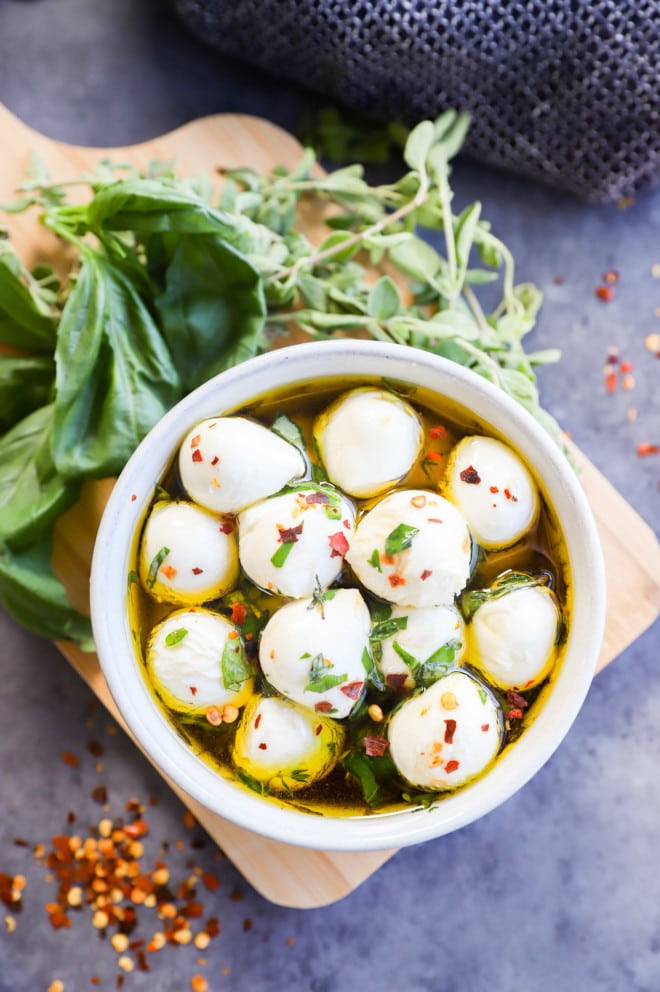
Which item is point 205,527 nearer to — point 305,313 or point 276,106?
point 305,313

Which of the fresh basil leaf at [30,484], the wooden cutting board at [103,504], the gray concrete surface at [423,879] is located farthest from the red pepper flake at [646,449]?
the fresh basil leaf at [30,484]

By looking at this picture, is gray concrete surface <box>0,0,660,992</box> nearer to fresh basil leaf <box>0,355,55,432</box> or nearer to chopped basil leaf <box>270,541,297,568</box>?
fresh basil leaf <box>0,355,55,432</box>

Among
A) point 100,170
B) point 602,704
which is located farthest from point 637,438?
point 100,170

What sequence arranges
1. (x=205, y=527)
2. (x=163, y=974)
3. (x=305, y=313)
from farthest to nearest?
1. (x=163, y=974)
2. (x=305, y=313)
3. (x=205, y=527)

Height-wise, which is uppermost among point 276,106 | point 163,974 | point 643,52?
point 643,52

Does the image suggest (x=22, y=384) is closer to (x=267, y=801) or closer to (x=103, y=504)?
(x=103, y=504)
